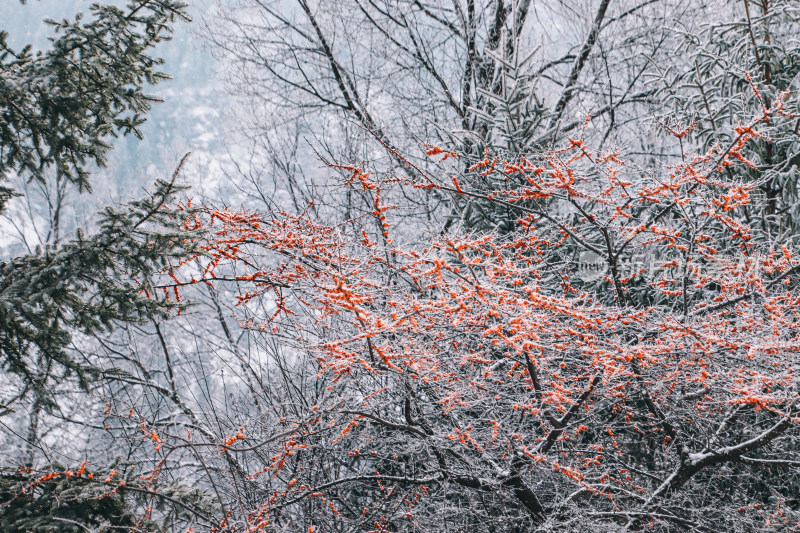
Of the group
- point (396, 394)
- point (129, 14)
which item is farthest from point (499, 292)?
point (129, 14)

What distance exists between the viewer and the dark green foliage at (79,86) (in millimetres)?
3338

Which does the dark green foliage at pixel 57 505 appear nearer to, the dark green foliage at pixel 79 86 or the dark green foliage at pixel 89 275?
the dark green foliage at pixel 89 275

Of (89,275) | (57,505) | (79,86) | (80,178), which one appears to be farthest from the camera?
(80,178)

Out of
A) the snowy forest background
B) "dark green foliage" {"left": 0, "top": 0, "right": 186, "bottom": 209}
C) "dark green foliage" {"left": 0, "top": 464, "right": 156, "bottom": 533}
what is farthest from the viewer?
"dark green foliage" {"left": 0, "top": 0, "right": 186, "bottom": 209}

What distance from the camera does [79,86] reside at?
11.6 ft

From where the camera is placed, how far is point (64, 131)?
3633 millimetres

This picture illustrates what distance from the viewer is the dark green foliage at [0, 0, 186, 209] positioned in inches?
131

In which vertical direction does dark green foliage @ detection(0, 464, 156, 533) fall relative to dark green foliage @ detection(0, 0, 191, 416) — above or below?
below

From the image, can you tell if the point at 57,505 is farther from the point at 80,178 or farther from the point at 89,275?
the point at 80,178

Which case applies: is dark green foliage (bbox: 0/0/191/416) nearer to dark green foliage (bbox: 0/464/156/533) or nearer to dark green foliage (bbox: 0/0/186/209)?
dark green foliage (bbox: 0/0/186/209)

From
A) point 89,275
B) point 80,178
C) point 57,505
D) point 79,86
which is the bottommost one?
point 57,505

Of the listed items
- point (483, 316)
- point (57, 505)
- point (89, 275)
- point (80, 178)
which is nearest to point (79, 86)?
point (80, 178)

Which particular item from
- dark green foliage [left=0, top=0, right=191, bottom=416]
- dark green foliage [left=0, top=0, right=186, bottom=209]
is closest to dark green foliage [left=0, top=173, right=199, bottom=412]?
dark green foliage [left=0, top=0, right=191, bottom=416]

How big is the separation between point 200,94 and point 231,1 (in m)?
47.8
